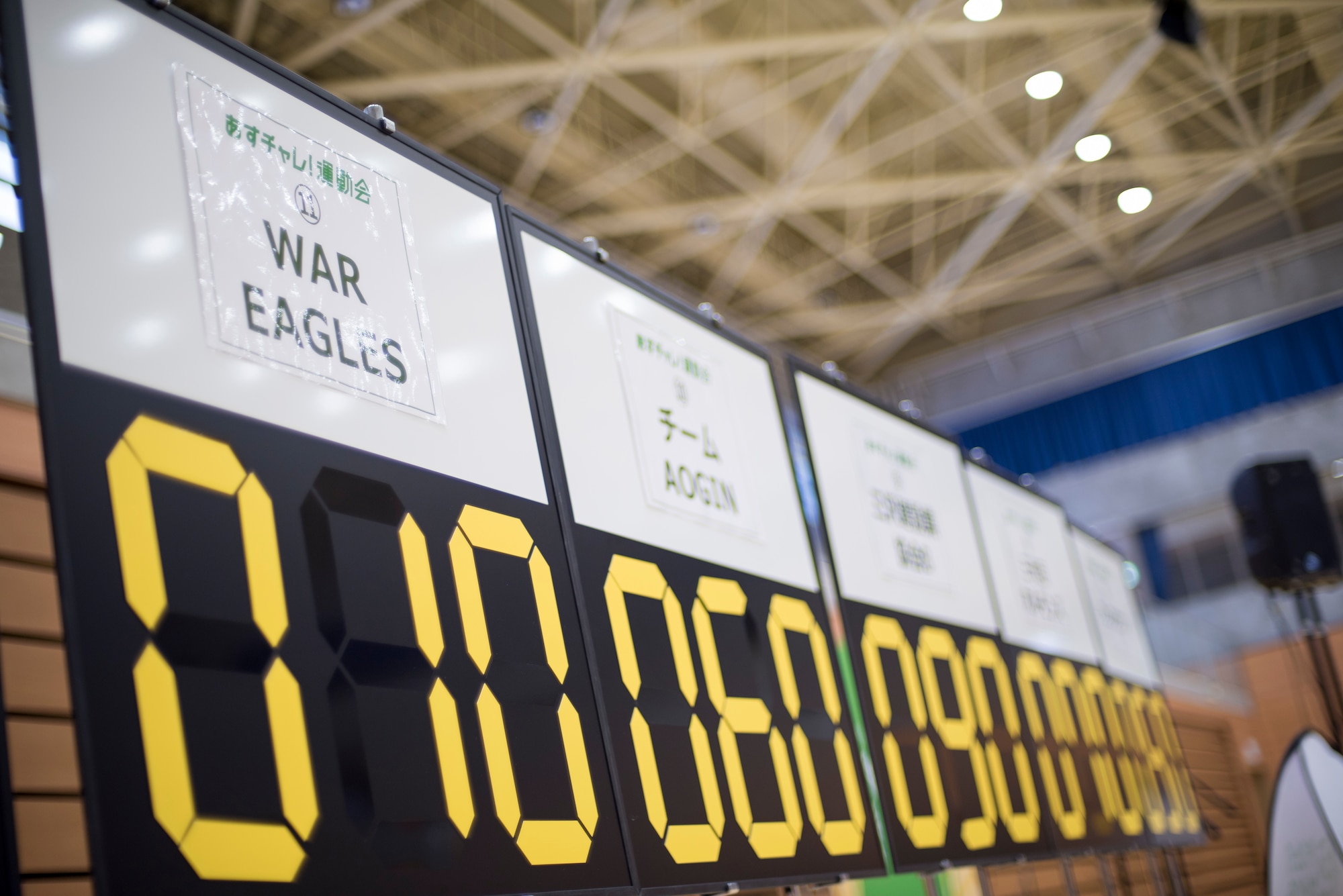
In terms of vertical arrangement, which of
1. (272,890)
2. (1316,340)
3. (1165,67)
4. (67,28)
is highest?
(1165,67)

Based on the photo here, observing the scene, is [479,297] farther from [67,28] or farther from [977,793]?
[977,793]

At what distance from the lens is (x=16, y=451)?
9.06 feet

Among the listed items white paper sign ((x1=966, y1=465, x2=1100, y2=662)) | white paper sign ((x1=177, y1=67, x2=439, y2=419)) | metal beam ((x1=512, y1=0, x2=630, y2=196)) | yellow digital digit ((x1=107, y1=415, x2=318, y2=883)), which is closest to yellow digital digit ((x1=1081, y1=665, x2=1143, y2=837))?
white paper sign ((x1=966, y1=465, x2=1100, y2=662))

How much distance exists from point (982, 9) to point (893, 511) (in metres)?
9.41

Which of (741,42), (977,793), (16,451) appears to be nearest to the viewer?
(16,451)

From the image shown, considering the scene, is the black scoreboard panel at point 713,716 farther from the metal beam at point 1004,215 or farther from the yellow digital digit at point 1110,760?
the metal beam at point 1004,215

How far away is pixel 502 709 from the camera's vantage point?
6.72 ft

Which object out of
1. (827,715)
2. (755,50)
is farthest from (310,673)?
(755,50)

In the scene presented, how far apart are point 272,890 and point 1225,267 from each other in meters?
18.8

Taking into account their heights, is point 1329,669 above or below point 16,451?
below

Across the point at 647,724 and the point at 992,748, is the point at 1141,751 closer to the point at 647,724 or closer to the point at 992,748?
the point at 992,748

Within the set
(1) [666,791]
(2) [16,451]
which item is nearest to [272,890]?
(1) [666,791]

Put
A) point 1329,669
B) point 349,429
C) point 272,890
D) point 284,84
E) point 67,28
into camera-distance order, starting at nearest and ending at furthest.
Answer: point 272,890 < point 67,28 < point 349,429 < point 284,84 < point 1329,669

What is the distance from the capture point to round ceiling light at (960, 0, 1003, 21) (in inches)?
460
